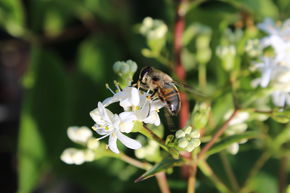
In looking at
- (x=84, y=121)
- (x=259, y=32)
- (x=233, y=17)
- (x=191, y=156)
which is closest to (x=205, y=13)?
(x=233, y=17)

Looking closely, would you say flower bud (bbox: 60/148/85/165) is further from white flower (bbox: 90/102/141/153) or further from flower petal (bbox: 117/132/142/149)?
flower petal (bbox: 117/132/142/149)

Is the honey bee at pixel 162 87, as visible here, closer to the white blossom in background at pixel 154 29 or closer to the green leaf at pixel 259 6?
the white blossom in background at pixel 154 29

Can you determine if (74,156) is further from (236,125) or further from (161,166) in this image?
(236,125)

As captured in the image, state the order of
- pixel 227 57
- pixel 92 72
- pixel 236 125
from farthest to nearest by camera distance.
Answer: pixel 92 72 < pixel 227 57 < pixel 236 125

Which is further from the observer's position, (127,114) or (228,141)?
(228,141)

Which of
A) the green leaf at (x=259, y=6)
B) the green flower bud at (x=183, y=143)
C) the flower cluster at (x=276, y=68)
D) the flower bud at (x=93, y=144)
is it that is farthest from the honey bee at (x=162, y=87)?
the green leaf at (x=259, y=6)

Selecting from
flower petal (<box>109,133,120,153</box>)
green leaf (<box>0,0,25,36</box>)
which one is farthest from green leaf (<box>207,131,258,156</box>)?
green leaf (<box>0,0,25,36</box>)

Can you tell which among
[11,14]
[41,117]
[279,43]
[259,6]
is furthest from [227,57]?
[11,14]
